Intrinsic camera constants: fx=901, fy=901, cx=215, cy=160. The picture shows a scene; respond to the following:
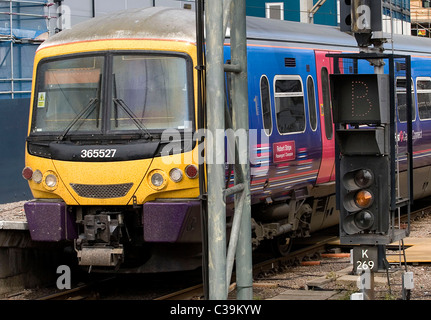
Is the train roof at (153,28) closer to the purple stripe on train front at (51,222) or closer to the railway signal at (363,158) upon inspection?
the purple stripe on train front at (51,222)

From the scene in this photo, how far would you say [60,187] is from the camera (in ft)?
33.9

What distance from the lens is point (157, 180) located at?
9922 mm

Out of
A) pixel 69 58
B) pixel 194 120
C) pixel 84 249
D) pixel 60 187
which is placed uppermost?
pixel 69 58

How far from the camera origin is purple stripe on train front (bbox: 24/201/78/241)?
1028cm

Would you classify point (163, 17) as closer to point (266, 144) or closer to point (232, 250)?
point (266, 144)

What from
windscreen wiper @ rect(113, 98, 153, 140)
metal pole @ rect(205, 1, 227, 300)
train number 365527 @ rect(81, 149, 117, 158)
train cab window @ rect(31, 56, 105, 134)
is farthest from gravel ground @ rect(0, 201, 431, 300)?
metal pole @ rect(205, 1, 227, 300)

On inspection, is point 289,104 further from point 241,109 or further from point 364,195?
point 241,109

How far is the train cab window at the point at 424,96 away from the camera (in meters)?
16.4

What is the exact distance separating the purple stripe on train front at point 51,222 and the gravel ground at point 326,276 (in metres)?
1.12

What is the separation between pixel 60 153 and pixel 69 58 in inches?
45.5

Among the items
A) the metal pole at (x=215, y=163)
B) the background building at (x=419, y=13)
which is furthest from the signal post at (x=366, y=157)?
the background building at (x=419, y=13)

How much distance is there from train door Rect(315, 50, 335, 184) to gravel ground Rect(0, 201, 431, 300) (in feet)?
4.22

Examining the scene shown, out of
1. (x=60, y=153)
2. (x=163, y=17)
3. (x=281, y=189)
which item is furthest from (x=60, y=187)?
(x=281, y=189)

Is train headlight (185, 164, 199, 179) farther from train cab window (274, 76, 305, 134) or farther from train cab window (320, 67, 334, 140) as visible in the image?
train cab window (320, 67, 334, 140)
